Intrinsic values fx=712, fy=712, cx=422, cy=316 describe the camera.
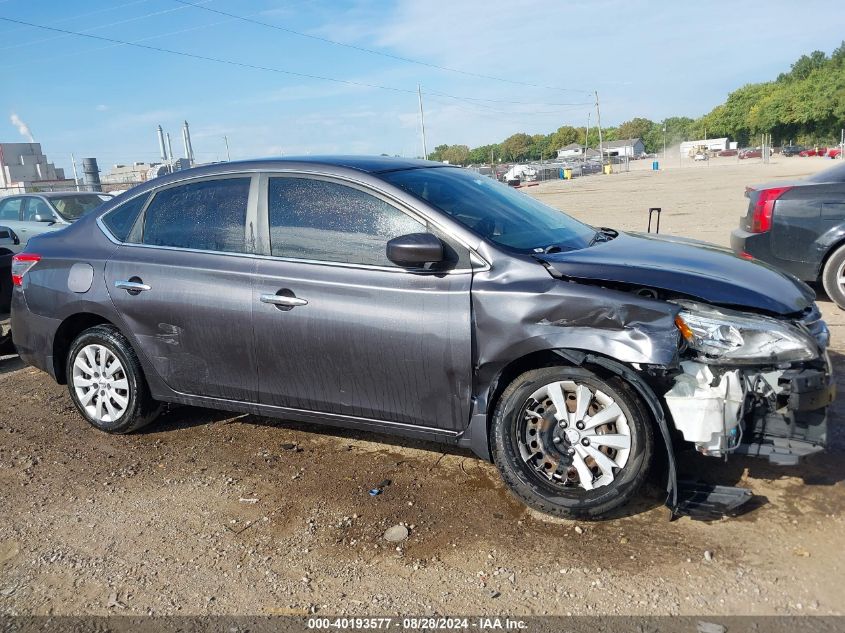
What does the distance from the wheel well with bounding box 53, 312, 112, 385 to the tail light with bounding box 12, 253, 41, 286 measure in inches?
20.8

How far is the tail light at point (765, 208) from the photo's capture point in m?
7.11

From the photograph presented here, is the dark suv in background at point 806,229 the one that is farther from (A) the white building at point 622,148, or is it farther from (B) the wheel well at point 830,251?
(A) the white building at point 622,148

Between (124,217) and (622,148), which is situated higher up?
(622,148)

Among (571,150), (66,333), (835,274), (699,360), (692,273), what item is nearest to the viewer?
(699,360)

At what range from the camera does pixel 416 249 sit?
3482 mm

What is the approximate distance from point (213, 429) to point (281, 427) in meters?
0.48

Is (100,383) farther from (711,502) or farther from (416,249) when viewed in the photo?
(711,502)

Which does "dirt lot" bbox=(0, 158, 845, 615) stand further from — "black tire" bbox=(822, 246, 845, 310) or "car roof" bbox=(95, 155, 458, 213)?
"black tire" bbox=(822, 246, 845, 310)

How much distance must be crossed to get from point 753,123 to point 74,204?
10941cm

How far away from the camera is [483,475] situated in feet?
13.0

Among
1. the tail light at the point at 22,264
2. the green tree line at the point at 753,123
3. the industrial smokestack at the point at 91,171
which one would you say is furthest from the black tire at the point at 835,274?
the green tree line at the point at 753,123

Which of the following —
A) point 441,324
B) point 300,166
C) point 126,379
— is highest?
point 300,166

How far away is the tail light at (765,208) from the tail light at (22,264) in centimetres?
650

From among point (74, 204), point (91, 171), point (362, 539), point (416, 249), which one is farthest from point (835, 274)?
point (91, 171)
